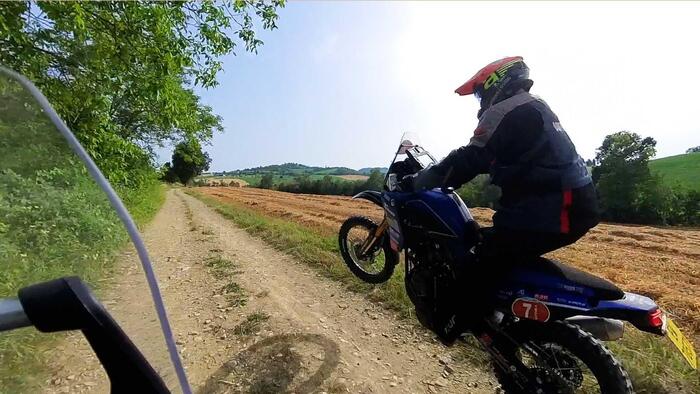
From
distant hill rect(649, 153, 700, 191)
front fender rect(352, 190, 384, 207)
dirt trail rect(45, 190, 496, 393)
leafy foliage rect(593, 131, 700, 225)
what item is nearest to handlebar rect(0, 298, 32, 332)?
dirt trail rect(45, 190, 496, 393)

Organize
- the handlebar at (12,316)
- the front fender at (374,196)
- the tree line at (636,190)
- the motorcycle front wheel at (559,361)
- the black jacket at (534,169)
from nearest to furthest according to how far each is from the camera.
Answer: the handlebar at (12,316) < the motorcycle front wheel at (559,361) < the black jacket at (534,169) < the front fender at (374,196) < the tree line at (636,190)

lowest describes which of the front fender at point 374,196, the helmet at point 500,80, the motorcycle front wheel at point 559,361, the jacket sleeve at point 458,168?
the motorcycle front wheel at point 559,361

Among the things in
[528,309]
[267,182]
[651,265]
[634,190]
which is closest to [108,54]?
[528,309]

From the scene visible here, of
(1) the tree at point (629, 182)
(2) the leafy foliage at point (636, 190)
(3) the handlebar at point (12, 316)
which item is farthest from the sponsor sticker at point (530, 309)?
(2) the leafy foliage at point (636, 190)

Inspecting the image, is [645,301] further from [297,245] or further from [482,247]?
[297,245]

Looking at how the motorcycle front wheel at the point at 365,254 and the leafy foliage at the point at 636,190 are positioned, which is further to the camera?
the leafy foliage at the point at 636,190

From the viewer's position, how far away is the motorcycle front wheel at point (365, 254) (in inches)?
165

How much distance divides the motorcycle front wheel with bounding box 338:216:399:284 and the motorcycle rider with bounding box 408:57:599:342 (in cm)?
183

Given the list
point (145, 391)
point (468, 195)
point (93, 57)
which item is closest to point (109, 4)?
point (93, 57)

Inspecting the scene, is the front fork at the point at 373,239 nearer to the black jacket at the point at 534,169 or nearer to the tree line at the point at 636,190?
the black jacket at the point at 534,169

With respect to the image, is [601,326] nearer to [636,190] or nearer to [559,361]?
[559,361]

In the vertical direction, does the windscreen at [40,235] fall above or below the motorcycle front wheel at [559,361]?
above

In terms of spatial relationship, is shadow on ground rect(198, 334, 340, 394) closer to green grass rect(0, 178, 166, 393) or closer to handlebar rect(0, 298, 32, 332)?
green grass rect(0, 178, 166, 393)

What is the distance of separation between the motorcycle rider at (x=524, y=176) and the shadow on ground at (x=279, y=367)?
1.48 metres
